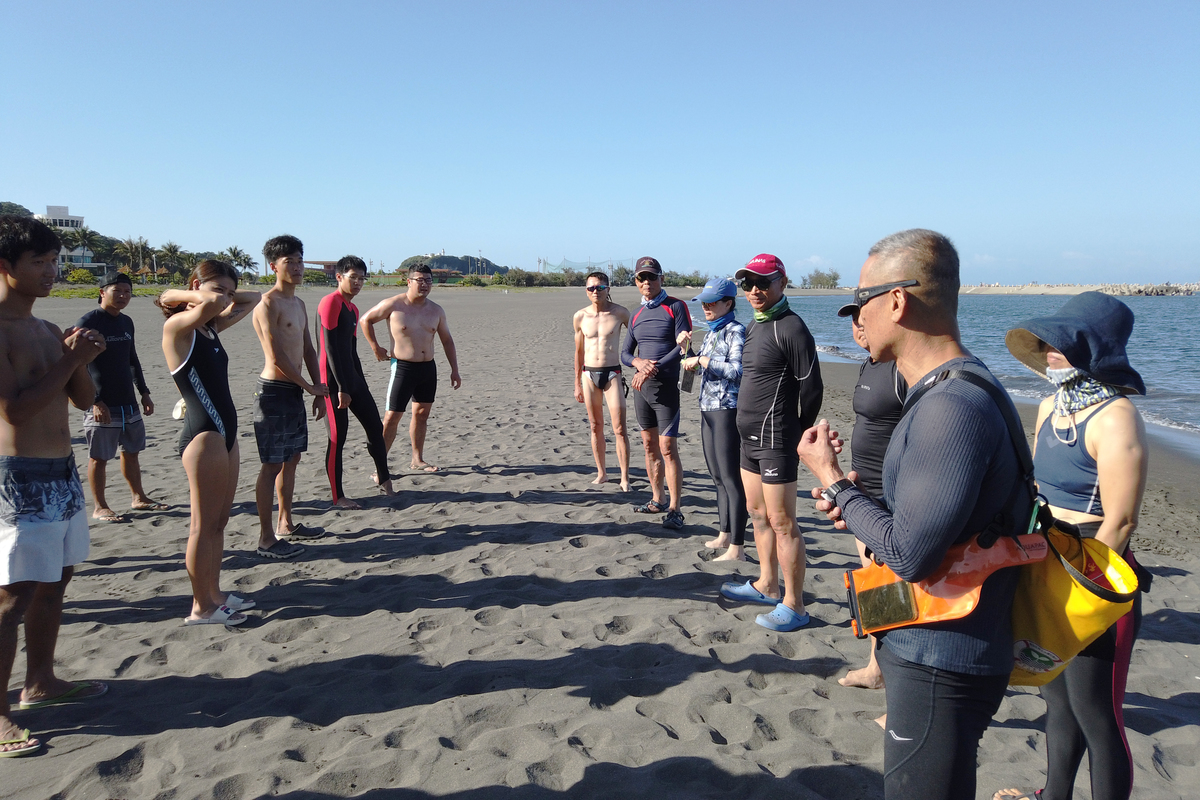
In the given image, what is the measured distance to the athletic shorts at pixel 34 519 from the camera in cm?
279

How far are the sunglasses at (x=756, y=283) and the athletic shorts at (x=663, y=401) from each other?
1.88 m

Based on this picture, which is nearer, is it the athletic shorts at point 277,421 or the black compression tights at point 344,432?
the athletic shorts at point 277,421

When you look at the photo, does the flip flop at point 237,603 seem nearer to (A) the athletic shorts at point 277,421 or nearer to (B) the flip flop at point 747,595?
(A) the athletic shorts at point 277,421

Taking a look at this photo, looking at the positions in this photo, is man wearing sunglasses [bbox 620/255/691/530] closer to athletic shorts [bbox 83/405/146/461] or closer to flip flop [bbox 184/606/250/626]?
flip flop [bbox 184/606/250/626]

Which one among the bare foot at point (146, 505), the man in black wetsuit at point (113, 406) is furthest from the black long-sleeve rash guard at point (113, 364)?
the bare foot at point (146, 505)

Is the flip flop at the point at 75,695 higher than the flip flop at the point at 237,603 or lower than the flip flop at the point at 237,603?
lower

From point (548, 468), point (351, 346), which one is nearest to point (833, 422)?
point (548, 468)

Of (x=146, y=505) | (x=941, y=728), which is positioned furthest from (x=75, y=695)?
(x=941, y=728)

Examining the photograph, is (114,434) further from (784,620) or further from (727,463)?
(784,620)

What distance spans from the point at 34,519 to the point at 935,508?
3.38m

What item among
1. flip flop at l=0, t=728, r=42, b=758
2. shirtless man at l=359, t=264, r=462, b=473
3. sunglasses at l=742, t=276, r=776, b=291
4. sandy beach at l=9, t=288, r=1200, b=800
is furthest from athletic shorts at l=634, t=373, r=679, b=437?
flip flop at l=0, t=728, r=42, b=758

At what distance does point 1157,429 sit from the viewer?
37.6 ft

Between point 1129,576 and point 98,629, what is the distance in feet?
15.3

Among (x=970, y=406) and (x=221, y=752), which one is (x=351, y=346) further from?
(x=970, y=406)
